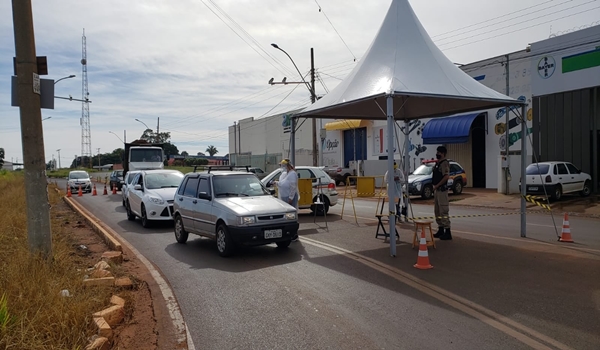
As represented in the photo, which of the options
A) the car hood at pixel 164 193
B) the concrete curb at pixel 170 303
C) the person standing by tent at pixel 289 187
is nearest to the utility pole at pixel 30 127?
the concrete curb at pixel 170 303

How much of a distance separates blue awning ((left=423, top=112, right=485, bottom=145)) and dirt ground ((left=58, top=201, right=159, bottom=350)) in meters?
21.9

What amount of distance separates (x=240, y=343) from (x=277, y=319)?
2.49 feet

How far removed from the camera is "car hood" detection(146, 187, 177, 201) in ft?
44.4

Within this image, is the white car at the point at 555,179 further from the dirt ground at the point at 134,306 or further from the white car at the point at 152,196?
the dirt ground at the point at 134,306

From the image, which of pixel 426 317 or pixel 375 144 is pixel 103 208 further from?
pixel 375 144

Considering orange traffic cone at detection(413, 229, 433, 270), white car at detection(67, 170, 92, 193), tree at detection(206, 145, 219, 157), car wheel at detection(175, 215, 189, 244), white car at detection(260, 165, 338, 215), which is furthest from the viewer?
tree at detection(206, 145, 219, 157)

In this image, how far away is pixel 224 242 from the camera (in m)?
8.97

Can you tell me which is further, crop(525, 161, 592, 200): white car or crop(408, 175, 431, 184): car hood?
crop(408, 175, 431, 184): car hood

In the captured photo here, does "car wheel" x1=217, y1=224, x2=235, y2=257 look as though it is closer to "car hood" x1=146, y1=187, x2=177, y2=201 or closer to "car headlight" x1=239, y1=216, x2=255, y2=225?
"car headlight" x1=239, y1=216, x2=255, y2=225

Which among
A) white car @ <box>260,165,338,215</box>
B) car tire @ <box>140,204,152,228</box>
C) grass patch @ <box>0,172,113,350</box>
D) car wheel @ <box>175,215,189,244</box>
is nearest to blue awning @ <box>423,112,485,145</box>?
white car @ <box>260,165,338,215</box>

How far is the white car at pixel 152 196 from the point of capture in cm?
1338

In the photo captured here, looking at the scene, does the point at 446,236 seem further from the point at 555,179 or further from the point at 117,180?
the point at 117,180

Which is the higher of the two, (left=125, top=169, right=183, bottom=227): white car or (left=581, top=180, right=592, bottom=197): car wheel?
(left=125, top=169, right=183, bottom=227): white car

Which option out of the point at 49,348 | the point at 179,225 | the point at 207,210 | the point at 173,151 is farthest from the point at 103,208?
the point at 173,151
